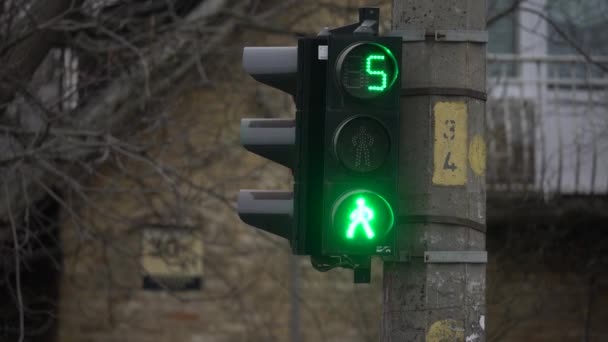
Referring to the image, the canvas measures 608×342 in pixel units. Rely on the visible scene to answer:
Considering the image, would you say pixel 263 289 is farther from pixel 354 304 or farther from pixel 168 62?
pixel 168 62

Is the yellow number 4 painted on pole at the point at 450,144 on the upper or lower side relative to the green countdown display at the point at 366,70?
lower

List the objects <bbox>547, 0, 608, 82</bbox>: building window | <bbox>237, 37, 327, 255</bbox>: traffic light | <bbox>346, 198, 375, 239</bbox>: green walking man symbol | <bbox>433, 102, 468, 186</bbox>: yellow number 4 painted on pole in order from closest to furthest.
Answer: <bbox>346, 198, 375, 239</bbox>: green walking man symbol
<bbox>237, 37, 327, 255</bbox>: traffic light
<bbox>433, 102, 468, 186</bbox>: yellow number 4 painted on pole
<bbox>547, 0, 608, 82</bbox>: building window

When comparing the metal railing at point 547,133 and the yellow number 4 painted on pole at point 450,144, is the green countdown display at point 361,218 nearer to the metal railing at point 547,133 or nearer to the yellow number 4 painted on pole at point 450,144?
the yellow number 4 painted on pole at point 450,144

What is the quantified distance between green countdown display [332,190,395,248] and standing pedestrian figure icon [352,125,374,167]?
128 millimetres

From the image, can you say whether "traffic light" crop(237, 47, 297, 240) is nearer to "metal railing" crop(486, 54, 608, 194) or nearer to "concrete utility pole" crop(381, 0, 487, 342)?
"concrete utility pole" crop(381, 0, 487, 342)

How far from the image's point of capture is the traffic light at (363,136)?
4.09 m

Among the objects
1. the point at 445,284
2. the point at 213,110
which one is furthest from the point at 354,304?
the point at 445,284

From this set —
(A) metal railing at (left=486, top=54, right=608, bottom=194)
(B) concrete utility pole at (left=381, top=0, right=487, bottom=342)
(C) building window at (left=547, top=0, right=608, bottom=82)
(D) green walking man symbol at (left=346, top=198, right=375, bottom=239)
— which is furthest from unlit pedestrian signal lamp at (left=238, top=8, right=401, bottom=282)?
(C) building window at (left=547, top=0, right=608, bottom=82)

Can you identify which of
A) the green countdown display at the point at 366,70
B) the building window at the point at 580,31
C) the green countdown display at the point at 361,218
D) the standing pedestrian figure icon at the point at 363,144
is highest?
the building window at the point at 580,31

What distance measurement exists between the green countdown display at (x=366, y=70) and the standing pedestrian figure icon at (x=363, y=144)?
0.46 feet

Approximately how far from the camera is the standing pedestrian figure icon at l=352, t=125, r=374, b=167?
4.13 metres

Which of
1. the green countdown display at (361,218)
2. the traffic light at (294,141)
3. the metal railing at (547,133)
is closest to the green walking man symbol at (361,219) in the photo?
the green countdown display at (361,218)

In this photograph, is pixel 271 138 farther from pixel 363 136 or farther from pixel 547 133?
pixel 547 133

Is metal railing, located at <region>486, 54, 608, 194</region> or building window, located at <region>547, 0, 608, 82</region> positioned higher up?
building window, located at <region>547, 0, 608, 82</region>
